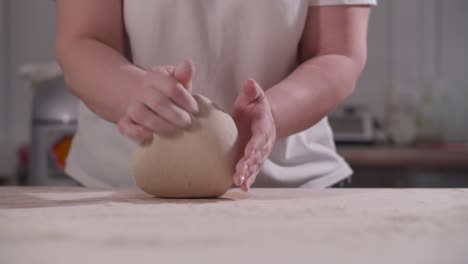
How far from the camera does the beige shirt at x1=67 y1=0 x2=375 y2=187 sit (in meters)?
0.90

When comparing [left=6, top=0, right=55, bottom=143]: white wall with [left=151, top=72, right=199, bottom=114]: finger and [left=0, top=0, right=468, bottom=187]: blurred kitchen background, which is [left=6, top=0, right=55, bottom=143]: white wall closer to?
[left=0, top=0, right=468, bottom=187]: blurred kitchen background

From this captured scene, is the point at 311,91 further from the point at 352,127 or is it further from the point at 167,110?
the point at 352,127

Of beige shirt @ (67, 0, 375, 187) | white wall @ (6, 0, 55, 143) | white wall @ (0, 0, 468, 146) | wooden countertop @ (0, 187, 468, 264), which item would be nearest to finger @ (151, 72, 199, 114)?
wooden countertop @ (0, 187, 468, 264)

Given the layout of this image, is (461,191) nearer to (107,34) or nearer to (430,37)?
(107,34)

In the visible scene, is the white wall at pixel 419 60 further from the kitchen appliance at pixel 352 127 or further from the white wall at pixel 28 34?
the white wall at pixel 28 34

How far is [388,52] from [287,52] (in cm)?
199

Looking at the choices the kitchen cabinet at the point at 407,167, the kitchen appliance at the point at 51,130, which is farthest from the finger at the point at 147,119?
the kitchen cabinet at the point at 407,167

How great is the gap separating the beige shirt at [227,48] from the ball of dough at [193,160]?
243 mm

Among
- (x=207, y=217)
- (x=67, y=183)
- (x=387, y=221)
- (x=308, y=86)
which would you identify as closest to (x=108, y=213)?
(x=207, y=217)

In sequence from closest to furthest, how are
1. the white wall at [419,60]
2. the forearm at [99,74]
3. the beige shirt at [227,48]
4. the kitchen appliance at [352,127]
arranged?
the forearm at [99,74] < the beige shirt at [227,48] < the kitchen appliance at [352,127] < the white wall at [419,60]

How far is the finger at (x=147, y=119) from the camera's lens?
63 cm

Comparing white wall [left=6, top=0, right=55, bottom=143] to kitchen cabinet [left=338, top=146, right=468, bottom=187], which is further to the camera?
white wall [left=6, top=0, right=55, bottom=143]

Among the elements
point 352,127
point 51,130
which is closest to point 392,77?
point 352,127

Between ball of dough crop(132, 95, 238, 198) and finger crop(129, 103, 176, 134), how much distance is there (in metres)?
0.02
